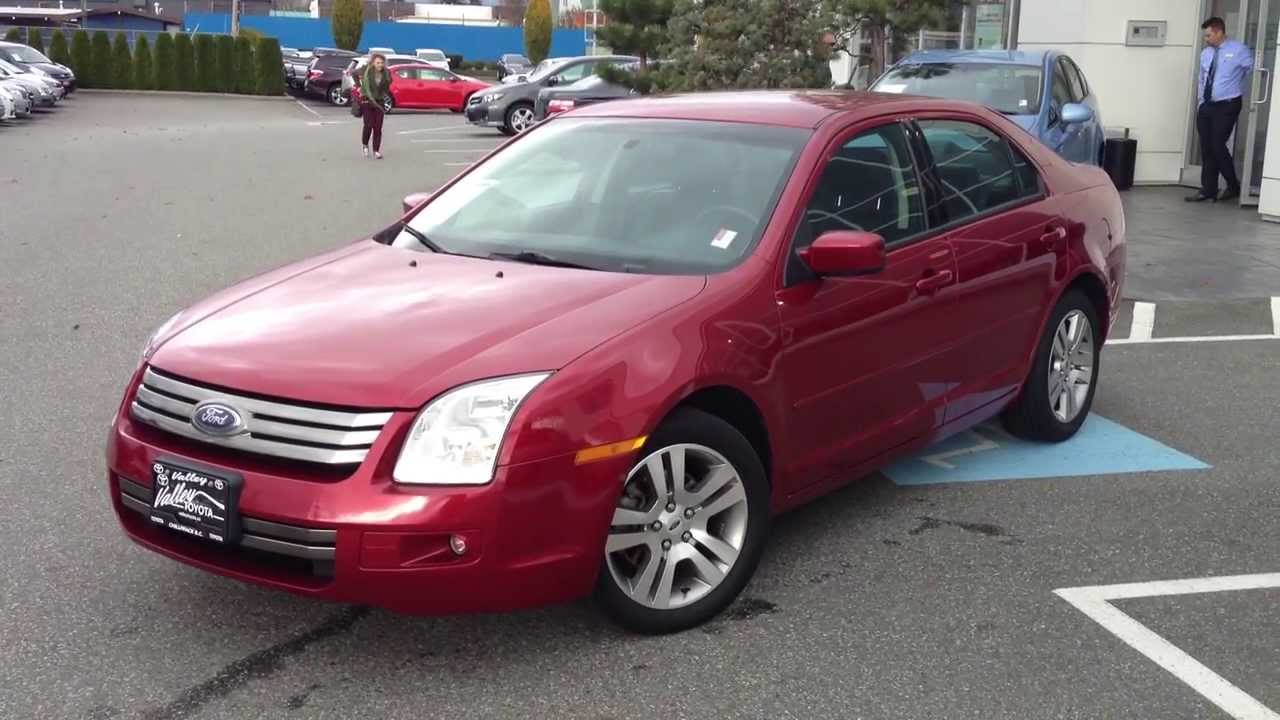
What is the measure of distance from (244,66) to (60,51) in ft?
19.6

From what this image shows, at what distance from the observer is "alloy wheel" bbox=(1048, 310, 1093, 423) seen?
6.07 m

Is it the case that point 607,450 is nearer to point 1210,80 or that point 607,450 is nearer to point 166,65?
point 1210,80

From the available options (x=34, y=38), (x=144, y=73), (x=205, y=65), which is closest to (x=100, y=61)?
(x=144, y=73)

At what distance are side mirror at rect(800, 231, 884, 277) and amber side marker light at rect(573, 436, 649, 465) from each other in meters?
0.97

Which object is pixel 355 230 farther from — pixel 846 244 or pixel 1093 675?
pixel 1093 675

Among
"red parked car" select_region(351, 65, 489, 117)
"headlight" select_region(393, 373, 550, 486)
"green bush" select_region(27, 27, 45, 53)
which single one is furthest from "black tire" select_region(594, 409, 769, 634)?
"green bush" select_region(27, 27, 45, 53)

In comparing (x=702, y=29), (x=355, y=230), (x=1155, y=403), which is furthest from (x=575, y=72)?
(x=1155, y=403)

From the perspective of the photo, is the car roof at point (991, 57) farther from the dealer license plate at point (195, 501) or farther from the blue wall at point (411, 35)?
the blue wall at point (411, 35)

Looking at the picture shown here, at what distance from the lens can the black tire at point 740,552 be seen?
13.0 ft

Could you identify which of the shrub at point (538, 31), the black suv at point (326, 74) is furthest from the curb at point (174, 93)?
the shrub at point (538, 31)

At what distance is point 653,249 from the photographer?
15.0ft

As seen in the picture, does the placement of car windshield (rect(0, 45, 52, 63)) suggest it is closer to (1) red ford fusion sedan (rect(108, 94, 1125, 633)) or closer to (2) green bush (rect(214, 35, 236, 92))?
(2) green bush (rect(214, 35, 236, 92))

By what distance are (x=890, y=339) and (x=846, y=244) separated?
58cm

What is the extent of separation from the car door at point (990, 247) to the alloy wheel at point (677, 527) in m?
1.43
